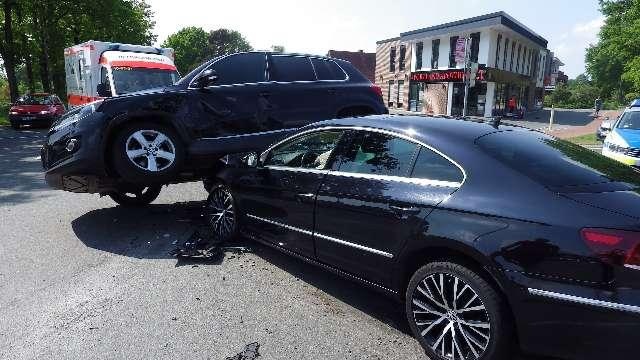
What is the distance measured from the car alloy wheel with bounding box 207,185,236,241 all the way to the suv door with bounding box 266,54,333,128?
1639 mm

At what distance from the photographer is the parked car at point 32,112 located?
810 inches

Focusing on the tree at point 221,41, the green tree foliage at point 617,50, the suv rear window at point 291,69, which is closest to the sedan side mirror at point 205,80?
the suv rear window at point 291,69

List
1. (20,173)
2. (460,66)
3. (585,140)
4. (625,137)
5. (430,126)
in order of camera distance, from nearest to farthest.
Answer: (430,126)
(20,173)
(625,137)
(585,140)
(460,66)

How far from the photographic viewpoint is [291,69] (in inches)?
265

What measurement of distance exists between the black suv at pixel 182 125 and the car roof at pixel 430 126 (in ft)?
7.71

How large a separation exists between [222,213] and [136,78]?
9112 mm

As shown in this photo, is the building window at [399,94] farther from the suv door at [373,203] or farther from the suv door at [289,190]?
the suv door at [373,203]

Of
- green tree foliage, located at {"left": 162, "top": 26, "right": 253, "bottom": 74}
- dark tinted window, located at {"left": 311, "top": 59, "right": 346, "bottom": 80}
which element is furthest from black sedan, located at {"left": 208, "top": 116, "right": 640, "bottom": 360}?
green tree foliage, located at {"left": 162, "top": 26, "right": 253, "bottom": 74}

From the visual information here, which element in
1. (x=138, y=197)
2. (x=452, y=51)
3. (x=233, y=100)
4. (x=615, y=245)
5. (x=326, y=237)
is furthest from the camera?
(x=452, y=51)

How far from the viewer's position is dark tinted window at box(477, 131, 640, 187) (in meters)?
2.81

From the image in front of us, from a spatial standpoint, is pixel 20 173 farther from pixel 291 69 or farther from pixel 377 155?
pixel 377 155

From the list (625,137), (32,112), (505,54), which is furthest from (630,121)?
(505,54)

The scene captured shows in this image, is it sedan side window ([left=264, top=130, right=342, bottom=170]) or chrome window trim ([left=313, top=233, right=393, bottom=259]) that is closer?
chrome window trim ([left=313, top=233, right=393, bottom=259])

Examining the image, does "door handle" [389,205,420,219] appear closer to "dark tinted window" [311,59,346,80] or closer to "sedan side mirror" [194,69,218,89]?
"sedan side mirror" [194,69,218,89]
